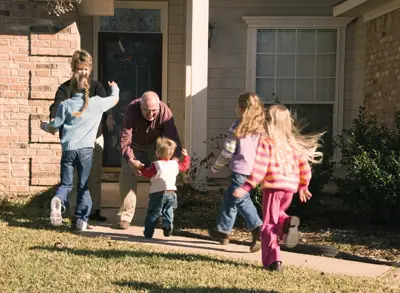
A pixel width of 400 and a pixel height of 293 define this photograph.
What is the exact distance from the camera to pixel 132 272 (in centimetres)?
571

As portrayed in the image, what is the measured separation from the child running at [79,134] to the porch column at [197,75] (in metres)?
3.02

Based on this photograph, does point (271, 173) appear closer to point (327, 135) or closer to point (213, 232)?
point (213, 232)

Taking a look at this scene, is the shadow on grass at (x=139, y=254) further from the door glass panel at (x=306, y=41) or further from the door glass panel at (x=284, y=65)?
the door glass panel at (x=306, y=41)

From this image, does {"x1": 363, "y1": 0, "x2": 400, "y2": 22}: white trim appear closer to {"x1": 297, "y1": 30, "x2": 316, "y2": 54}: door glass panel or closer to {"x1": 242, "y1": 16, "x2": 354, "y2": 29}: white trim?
{"x1": 242, "y1": 16, "x2": 354, "y2": 29}: white trim

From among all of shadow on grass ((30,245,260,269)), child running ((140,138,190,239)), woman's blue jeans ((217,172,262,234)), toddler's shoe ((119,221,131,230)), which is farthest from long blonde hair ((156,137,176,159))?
shadow on grass ((30,245,260,269))

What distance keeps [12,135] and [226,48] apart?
4.19m

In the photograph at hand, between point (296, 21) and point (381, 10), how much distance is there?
1651mm

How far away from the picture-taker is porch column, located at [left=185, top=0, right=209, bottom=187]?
10.4 metres

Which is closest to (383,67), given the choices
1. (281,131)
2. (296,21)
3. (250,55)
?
(296,21)

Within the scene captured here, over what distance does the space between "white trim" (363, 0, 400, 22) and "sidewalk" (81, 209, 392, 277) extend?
4.83 meters

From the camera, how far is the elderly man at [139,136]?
7457 millimetres

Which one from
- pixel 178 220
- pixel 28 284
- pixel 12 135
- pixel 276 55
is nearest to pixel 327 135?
pixel 276 55

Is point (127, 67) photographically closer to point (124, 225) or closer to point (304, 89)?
point (304, 89)

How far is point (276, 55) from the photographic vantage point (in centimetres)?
1217
